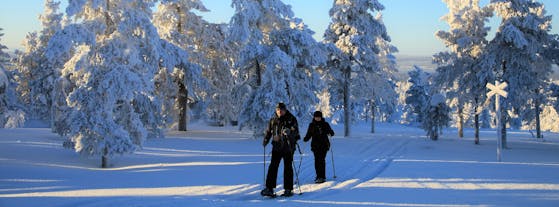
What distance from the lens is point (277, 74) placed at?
26094mm

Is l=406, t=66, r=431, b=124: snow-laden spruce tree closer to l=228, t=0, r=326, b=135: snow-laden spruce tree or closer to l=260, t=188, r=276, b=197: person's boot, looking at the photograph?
l=228, t=0, r=326, b=135: snow-laden spruce tree

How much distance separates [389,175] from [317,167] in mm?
2152

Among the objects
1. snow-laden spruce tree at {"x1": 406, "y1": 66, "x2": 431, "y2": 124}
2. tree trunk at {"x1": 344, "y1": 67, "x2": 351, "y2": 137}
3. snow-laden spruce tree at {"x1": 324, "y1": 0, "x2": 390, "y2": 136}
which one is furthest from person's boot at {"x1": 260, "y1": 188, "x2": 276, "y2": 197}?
snow-laden spruce tree at {"x1": 406, "y1": 66, "x2": 431, "y2": 124}

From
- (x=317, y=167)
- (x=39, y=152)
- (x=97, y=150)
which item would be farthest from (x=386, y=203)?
(x=39, y=152)

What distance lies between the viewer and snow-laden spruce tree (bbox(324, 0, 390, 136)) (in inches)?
1264

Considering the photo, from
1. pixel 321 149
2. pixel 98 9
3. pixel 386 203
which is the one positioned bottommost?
pixel 386 203

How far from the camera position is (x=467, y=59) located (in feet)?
91.4

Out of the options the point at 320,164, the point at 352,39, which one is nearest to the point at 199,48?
the point at 352,39

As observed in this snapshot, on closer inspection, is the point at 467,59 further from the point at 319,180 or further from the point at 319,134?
the point at 319,180

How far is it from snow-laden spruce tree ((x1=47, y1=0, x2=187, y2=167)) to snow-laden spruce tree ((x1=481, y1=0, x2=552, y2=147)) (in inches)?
684

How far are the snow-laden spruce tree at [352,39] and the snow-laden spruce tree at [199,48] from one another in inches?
272

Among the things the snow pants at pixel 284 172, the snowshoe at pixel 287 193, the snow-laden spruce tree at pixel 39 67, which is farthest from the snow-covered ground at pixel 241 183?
the snow-laden spruce tree at pixel 39 67

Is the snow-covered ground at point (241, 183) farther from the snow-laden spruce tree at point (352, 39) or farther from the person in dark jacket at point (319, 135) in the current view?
the snow-laden spruce tree at point (352, 39)

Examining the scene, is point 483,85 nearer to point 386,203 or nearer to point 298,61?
point 298,61
